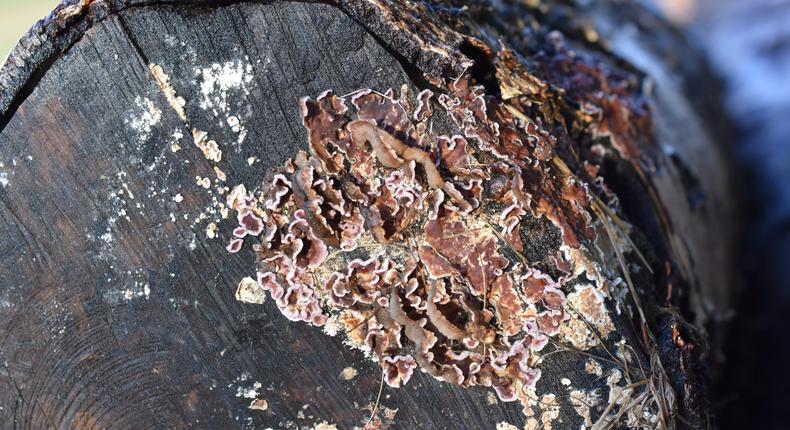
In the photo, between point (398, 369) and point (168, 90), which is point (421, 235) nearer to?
point (398, 369)

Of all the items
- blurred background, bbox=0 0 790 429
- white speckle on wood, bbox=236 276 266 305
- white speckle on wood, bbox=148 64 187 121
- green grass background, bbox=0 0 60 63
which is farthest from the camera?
green grass background, bbox=0 0 60 63

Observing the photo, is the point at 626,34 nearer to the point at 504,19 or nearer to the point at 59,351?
the point at 504,19

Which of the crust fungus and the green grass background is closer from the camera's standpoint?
the crust fungus

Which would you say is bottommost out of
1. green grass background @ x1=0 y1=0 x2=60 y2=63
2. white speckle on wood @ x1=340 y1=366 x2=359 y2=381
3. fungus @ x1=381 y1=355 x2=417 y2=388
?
fungus @ x1=381 y1=355 x2=417 y2=388

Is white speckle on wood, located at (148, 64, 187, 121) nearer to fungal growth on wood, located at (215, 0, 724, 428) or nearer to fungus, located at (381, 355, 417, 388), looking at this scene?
fungal growth on wood, located at (215, 0, 724, 428)

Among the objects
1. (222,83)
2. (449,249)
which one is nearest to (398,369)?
(449,249)

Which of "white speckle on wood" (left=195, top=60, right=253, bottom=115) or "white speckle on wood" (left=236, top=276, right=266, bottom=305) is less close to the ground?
"white speckle on wood" (left=195, top=60, right=253, bottom=115)

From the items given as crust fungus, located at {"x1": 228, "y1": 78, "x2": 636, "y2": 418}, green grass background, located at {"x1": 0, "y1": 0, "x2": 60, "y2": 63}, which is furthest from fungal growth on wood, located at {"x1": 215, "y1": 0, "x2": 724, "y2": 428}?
green grass background, located at {"x1": 0, "y1": 0, "x2": 60, "y2": 63}

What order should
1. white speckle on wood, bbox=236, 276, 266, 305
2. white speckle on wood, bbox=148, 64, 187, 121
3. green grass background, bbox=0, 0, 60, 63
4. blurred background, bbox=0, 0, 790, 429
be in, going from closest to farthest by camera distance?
1. white speckle on wood, bbox=148, 64, 187, 121
2. white speckle on wood, bbox=236, 276, 266, 305
3. blurred background, bbox=0, 0, 790, 429
4. green grass background, bbox=0, 0, 60, 63
